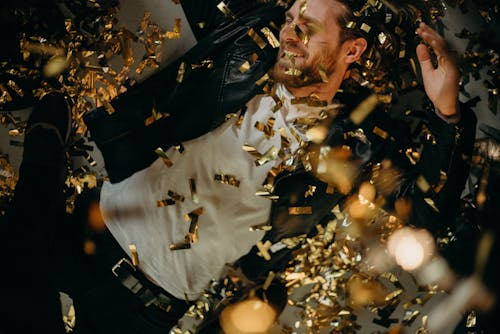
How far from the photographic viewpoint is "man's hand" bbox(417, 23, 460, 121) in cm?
160

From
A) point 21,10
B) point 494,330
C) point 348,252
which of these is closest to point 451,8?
point 348,252

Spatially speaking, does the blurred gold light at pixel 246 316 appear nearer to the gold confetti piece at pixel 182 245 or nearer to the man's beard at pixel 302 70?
the gold confetti piece at pixel 182 245

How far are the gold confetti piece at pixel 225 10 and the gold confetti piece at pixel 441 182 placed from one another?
85 cm

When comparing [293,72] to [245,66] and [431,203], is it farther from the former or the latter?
[431,203]

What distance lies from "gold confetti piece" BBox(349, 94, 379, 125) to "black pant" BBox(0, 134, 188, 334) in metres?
0.92

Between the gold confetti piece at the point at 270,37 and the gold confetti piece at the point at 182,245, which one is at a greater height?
the gold confetti piece at the point at 270,37

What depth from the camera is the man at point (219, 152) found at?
1636mm

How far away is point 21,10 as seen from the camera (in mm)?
1677

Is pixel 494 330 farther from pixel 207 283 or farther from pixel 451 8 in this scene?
pixel 451 8

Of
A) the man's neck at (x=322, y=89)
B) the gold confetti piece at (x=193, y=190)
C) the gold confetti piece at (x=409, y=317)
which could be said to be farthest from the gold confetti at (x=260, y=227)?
the gold confetti piece at (x=409, y=317)

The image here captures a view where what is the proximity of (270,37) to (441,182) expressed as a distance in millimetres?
734

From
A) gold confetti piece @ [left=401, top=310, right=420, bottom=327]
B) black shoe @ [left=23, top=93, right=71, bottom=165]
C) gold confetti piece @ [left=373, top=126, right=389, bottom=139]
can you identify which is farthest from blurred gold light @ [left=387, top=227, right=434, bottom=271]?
black shoe @ [left=23, top=93, right=71, bottom=165]

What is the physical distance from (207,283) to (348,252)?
0.62 m

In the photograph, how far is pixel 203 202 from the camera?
64.8 inches
